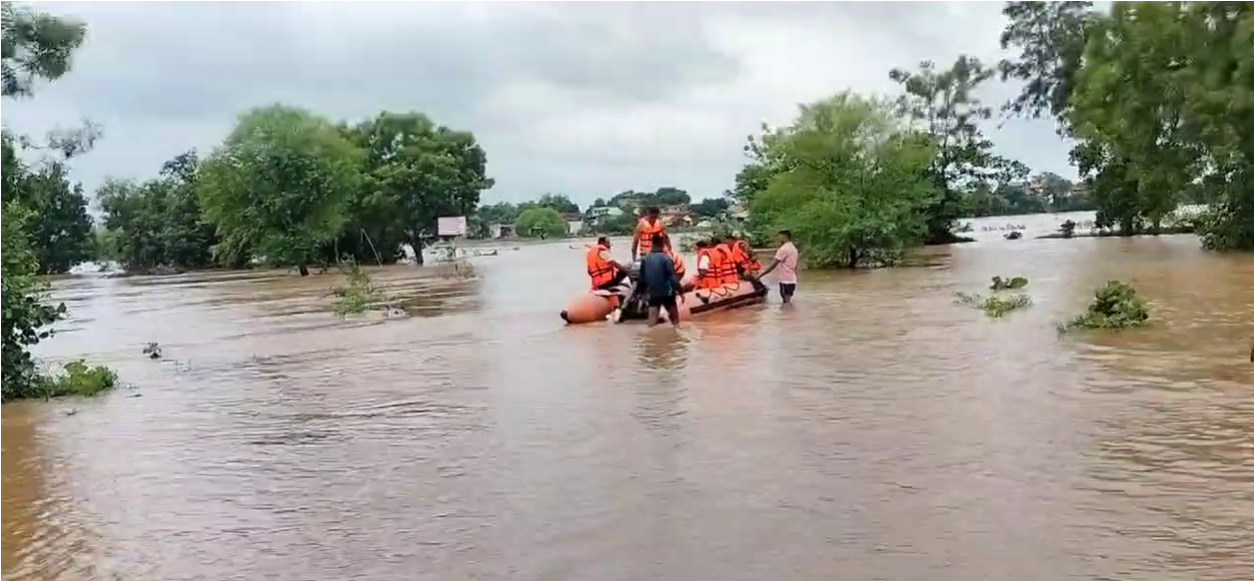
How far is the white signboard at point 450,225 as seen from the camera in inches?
2657

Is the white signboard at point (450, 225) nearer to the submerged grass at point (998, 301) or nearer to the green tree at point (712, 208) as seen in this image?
the green tree at point (712, 208)

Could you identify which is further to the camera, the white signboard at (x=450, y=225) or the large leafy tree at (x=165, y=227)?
the large leafy tree at (x=165, y=227)

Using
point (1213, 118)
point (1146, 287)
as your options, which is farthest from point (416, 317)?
point (1213, 118)

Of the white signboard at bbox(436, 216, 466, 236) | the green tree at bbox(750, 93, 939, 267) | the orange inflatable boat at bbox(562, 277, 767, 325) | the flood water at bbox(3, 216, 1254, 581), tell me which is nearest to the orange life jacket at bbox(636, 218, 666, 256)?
the orange inflatable boat at bbox(562, 277, 767, 325)

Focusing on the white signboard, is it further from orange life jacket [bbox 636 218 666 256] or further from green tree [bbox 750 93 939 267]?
orange life jacket [bbox 636 218 666 256]

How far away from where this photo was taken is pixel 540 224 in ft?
438

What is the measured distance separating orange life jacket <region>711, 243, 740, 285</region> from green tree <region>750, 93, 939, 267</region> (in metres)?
13.4

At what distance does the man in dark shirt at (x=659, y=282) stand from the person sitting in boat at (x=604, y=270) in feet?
5.23

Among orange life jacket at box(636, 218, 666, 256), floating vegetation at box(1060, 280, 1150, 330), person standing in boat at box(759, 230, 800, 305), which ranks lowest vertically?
floating vegetation at box(1060, 280, 1150, 330)

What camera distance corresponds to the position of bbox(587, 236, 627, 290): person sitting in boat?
20.6 m

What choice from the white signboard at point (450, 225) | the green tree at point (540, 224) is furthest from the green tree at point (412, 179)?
the green tree at point (540, 224)

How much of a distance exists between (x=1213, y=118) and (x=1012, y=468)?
94.7 ft

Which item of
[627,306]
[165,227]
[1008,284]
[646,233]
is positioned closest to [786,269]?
[646,233]

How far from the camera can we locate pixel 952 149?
61.3 meters
